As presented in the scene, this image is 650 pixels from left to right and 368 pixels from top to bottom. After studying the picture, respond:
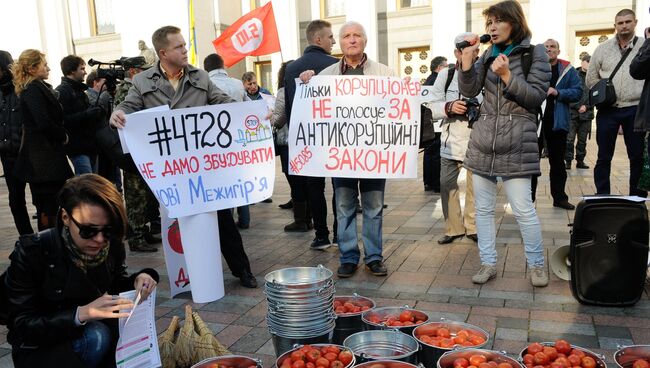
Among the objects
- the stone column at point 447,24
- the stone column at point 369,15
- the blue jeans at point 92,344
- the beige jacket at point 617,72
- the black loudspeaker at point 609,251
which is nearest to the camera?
the blue jeans at point 92,344

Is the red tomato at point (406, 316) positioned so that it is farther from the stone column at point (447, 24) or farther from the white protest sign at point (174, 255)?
the stone column at point (447, 24)

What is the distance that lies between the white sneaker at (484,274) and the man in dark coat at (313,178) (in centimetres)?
163

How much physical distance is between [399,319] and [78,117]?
15.0 ft

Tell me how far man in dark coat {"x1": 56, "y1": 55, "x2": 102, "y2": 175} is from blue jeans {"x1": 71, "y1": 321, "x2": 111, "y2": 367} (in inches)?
153

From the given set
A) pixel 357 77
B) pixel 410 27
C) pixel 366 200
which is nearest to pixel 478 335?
pixel 366 200

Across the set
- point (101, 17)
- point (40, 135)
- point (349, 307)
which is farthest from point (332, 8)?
point (349, 307)

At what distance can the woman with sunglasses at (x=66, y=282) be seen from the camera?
2160 millimetres

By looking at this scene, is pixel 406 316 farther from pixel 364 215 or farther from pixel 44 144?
pixel 44 144

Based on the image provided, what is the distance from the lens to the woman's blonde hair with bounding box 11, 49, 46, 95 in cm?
500

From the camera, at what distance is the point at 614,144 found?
5.90 metres

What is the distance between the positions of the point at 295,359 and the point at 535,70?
255 cm

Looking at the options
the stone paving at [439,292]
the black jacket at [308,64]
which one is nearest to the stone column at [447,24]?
the stone paving at [439,292]

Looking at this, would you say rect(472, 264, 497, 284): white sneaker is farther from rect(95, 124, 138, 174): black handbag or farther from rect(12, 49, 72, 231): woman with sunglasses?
rect(12, 49, 72, 231): woman with sunglasses

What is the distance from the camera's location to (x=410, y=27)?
19.8 meters
